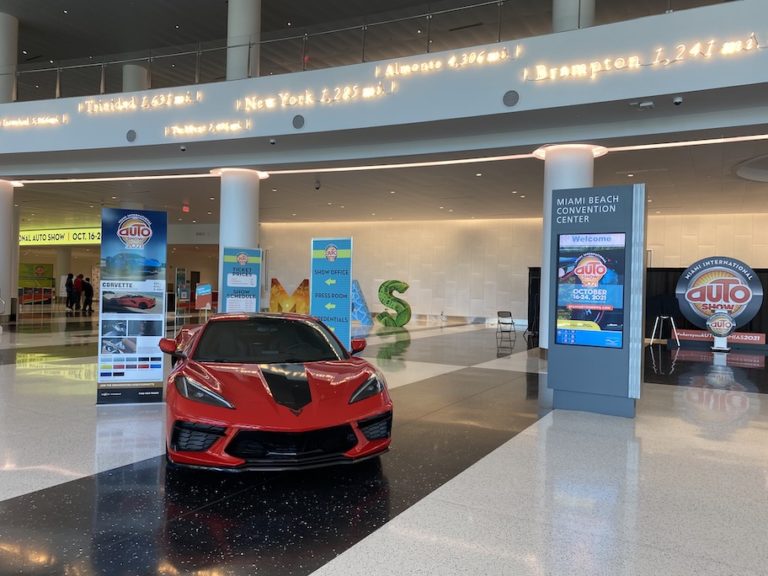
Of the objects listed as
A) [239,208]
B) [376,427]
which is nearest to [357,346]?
[376,427]

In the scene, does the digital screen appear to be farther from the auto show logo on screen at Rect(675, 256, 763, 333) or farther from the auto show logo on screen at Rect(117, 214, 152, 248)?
the auto show logo on screen at Rect(675, 256, 763, 333)

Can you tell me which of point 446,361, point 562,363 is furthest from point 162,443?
point 446,361

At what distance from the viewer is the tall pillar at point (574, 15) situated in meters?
9.41

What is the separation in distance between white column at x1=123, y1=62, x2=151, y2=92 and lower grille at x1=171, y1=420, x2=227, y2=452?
11567mm

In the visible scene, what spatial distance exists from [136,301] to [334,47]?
7.61 m

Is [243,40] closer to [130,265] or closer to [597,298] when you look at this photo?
[130,265]

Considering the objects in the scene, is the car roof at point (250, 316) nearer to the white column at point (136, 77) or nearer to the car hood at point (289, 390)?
the car hood at point (289, 390)

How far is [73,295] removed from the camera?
24188 millimetres

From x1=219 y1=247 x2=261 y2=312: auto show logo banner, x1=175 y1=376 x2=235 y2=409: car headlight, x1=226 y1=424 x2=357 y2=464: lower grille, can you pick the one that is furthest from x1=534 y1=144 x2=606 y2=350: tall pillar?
x1=175 y1=376 x2=235 y2=409: car headlight

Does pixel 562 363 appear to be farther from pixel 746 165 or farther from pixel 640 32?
pixel 746 165

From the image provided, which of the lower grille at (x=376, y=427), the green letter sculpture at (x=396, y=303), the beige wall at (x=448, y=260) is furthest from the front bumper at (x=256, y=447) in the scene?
the beige wall at (x=448, y=260)

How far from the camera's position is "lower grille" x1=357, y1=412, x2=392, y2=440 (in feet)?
12.7

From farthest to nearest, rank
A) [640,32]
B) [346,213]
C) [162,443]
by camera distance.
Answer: [346,213]
[640,32]
[162,443]

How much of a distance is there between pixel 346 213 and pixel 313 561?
20771mm
